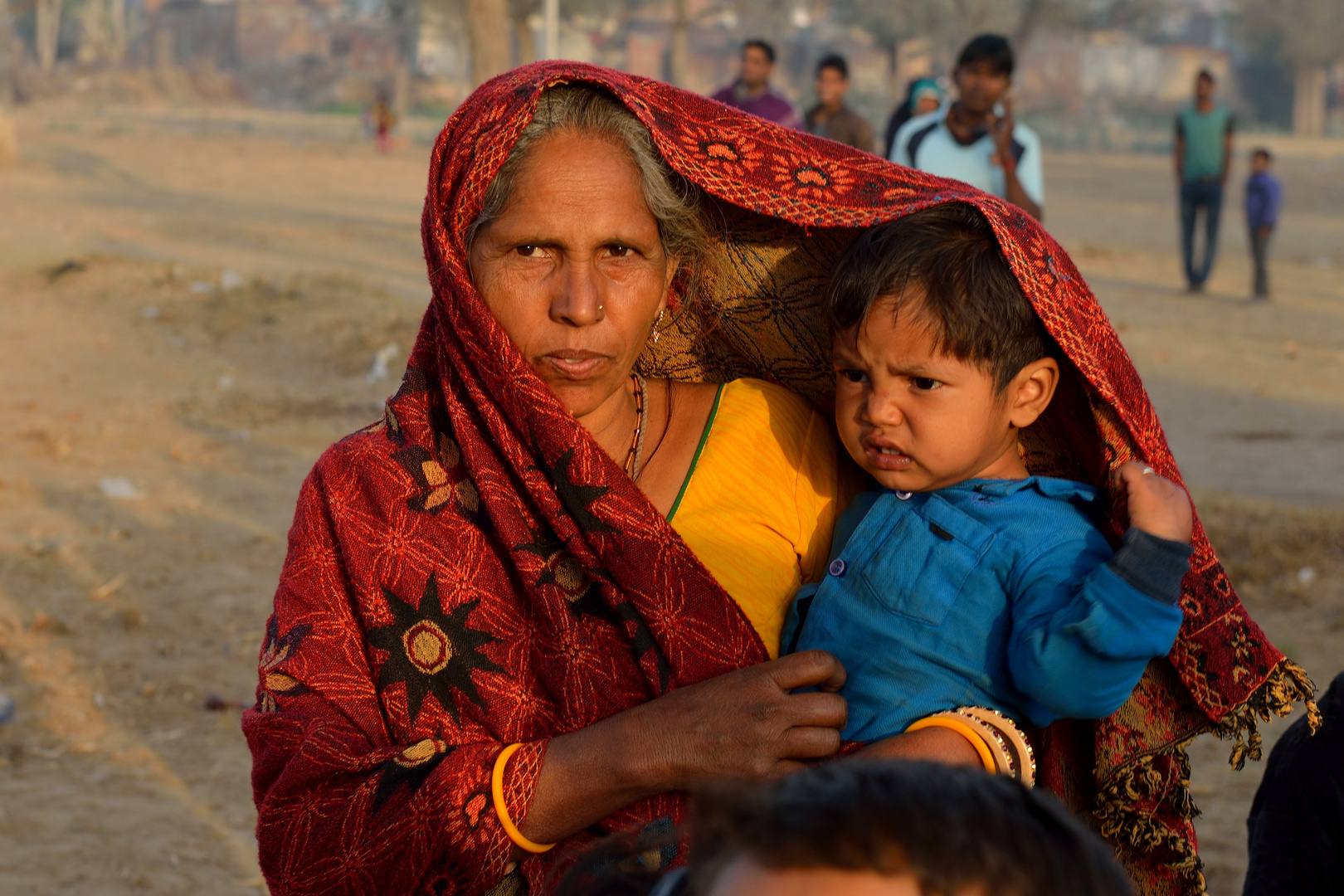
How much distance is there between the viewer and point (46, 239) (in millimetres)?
13672

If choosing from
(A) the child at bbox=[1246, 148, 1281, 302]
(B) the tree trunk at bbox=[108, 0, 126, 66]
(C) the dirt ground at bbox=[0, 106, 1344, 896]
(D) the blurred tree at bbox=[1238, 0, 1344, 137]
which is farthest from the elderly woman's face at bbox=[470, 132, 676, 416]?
(B) the tree trunk at bbox=[108, 0, 126, 66]

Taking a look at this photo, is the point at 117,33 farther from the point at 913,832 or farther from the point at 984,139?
the point at 913,832

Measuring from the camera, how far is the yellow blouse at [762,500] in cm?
193

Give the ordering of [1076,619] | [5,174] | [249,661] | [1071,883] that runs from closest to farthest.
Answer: [1071,883] → [1076,619] → [249,661] → [5,174]

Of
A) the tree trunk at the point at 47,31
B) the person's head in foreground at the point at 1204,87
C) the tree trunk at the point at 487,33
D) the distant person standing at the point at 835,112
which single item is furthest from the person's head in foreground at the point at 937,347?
the tree trunk at the point at 47,31

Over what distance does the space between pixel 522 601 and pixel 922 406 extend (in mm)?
635

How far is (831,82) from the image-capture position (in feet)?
32.1

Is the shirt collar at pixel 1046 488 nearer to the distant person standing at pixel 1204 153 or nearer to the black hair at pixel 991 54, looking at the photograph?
the black hair at pixel 991 54

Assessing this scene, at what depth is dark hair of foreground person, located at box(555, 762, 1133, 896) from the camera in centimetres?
76

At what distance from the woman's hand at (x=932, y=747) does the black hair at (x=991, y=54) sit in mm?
5963

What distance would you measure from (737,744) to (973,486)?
504 millimetres

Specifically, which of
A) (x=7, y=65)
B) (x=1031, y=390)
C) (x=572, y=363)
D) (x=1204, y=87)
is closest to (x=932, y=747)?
(x=1031, y=390)

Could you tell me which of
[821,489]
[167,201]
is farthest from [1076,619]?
[167,201]

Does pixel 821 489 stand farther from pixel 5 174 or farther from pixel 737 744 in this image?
pixel 5 174
